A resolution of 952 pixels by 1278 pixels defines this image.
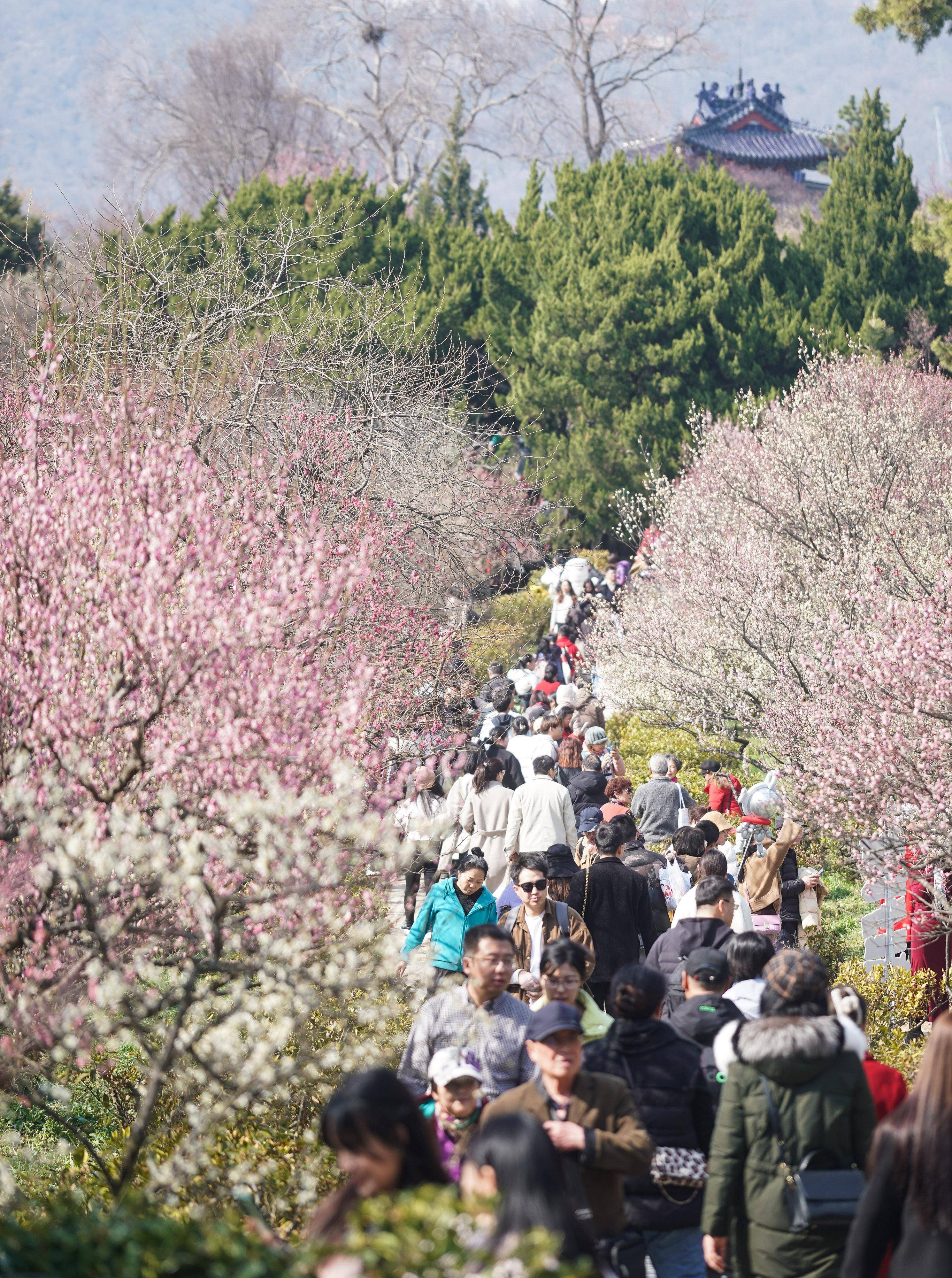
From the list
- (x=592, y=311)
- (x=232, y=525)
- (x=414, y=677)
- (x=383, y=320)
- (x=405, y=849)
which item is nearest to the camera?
(x=405, y=849)

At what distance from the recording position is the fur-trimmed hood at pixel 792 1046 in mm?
3764

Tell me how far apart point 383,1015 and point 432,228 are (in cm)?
2902

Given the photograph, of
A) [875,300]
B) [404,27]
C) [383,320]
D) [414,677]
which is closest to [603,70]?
[404,27]

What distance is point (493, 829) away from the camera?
8.91 meters

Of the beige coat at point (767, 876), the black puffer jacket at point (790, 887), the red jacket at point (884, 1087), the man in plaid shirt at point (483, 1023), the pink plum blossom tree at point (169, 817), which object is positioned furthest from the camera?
the black puffer jacket at point (790, 887)

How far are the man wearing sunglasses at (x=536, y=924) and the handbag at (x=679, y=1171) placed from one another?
185cm

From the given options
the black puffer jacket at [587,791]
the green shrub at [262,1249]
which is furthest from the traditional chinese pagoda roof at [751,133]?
the green shrub at [262,1249]

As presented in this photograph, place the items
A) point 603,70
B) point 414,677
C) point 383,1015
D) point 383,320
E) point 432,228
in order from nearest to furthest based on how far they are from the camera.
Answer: point 383,1015, point 414,677, point 383,320, point 432,228, point 603,70

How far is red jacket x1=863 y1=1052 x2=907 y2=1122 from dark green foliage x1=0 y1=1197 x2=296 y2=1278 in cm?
220

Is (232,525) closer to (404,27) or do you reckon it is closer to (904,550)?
(904,550)

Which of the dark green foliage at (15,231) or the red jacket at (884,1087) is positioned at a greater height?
the dark green foliage at (15,231)

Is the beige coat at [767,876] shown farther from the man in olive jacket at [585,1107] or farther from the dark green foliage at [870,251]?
the dark green foliage at [870,251]

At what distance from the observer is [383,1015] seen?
16.5 feet

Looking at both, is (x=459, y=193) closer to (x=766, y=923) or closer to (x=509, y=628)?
(x=509, y=628)
